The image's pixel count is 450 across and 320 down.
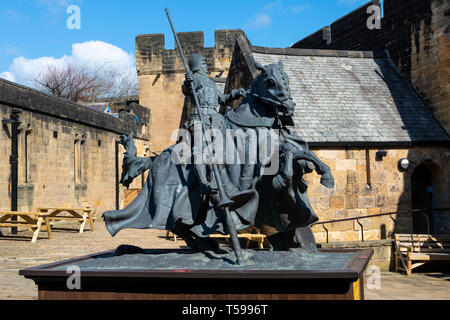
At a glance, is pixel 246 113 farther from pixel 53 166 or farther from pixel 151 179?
pixel 53 166

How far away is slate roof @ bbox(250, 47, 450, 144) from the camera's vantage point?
14289 mm

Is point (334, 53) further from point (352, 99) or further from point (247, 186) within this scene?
point (247, 186)

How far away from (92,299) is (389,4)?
596 inches

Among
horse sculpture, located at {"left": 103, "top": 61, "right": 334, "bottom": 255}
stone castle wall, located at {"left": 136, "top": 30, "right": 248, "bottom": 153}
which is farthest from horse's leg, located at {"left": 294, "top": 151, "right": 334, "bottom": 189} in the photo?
stone castle wall, located at {"left": 136, "top": 30, "right": 248, "bottom": 153}

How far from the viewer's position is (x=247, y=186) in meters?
5.88

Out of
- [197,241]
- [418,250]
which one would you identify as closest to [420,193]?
[418,250]

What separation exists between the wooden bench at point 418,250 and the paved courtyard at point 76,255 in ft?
1.20

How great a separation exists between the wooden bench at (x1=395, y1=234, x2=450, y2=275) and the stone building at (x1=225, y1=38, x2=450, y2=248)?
3.10ft

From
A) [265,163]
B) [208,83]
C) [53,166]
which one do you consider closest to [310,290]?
[265,163]

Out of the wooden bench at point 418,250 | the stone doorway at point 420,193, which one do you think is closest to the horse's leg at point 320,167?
the wooden bench at point 418,250

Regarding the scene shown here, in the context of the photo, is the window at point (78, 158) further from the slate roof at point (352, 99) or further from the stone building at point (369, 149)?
the slate roof at point (352, 99)

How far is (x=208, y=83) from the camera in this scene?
6.64 metres

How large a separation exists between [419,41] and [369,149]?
4.13 m

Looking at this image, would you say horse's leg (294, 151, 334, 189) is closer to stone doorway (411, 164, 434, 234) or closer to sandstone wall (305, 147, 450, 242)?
sandstone wall (305, 147, 450, 242)
